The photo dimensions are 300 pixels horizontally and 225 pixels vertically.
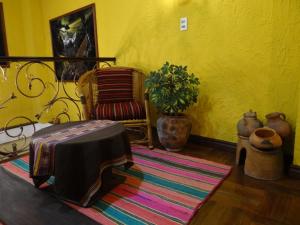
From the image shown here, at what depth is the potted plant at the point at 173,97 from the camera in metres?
2.17

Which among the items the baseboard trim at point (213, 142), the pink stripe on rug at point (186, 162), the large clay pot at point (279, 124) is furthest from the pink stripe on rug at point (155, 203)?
the baseboard trim at point (213, 142)

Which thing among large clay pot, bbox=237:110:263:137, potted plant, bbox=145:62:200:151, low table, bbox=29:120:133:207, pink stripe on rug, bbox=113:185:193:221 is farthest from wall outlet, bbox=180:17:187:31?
pink stripe on rug, bbox=113:185:193:221

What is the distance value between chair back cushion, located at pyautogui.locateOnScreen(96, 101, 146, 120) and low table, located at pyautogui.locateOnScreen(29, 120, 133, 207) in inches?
27.0

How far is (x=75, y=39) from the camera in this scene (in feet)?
11.9

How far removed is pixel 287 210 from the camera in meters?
1.38

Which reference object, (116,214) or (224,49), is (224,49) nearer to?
(224,49)

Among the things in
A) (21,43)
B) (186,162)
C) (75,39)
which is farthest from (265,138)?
(21,43)

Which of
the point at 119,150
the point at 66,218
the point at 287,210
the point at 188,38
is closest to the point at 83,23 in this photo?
the point at 188,38

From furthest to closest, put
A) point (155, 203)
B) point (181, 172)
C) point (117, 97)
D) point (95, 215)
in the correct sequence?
point (117, 97)
point (181, 172)
point (155, 203)
point (95, 215)

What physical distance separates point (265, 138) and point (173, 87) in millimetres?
908

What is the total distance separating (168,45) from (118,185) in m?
1.66

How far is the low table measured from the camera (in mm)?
1391

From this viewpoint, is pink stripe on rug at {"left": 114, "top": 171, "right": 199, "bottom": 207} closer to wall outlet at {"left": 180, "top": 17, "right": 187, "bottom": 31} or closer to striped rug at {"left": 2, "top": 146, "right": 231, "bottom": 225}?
striped rug at {"left": 2, "top": 146, "right": 231, "bottom": 225}

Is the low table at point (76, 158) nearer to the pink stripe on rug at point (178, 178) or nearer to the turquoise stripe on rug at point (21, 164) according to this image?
the pink stripe on rug at point (178, 178)
